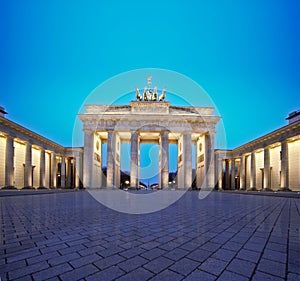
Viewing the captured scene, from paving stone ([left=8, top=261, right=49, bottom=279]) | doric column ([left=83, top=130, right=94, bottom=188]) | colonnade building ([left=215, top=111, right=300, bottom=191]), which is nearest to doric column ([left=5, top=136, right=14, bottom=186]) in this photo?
doric column ([left=83, top=130, right=94, bottom=188])

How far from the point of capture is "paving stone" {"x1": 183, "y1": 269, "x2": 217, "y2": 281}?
7.71ft

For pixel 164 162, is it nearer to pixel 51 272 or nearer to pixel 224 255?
pixel 224 255

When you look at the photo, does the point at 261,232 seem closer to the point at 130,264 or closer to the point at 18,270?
the point at 130,264

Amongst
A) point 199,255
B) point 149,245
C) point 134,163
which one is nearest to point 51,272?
point 149,245

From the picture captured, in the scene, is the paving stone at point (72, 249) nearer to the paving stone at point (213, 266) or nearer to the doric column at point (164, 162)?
the paving stone at point (213, 266)

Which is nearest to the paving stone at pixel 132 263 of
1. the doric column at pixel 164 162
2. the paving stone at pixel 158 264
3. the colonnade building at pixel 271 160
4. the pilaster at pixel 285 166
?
the paving stone at pixel 158 264

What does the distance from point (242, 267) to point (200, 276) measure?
66 centimetres

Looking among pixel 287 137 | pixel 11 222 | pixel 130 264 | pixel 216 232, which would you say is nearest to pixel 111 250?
pixel 130 264

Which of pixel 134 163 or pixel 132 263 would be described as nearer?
pixel 132 263

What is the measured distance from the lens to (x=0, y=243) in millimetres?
3682

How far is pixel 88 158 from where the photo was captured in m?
34.3

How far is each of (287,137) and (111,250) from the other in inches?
1054

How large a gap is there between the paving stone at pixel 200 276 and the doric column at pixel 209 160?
3346 cm

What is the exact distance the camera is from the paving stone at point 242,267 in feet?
8.27
